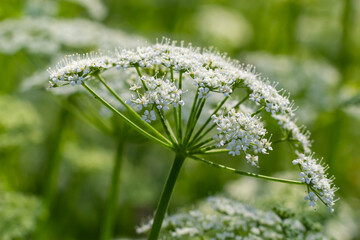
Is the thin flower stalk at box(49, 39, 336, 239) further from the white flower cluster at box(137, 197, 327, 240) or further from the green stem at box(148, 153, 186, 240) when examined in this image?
the white flower cluster at box(137, 197, 327, 240)

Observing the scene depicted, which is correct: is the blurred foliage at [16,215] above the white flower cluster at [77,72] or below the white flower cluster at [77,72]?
below

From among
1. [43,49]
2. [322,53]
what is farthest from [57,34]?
[322,53]

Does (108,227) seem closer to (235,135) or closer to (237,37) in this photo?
(235,135)

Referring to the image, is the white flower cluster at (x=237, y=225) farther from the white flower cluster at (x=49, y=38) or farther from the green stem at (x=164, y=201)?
the white flower cluster at (x=49, y=38)

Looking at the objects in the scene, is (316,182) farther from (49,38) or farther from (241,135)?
(49,38)

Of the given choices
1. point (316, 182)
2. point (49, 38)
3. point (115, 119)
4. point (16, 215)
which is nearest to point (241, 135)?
point (316, 182)

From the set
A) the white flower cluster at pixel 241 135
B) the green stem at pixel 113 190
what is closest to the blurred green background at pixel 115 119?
the green stem at pixel 113 190
